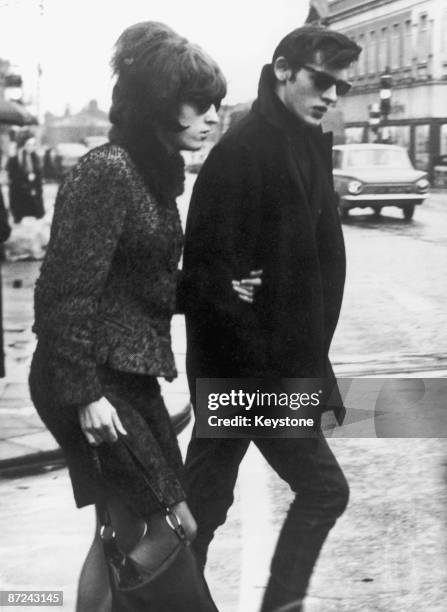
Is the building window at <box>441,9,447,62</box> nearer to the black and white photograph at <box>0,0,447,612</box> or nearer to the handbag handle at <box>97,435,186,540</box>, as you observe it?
the black and white photograph at <box>0,0,447,612</box>

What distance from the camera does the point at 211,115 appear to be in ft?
10.8

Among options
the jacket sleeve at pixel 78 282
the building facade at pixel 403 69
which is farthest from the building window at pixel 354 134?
the jacket sleeve at pixel 78 282

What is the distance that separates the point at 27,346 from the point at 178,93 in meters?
0.79

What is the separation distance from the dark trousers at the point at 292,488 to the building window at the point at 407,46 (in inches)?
36.2

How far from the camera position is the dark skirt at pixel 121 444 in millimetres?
3143

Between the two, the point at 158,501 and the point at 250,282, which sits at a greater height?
the point at 250,282

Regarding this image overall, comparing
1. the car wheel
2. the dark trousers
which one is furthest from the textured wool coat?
the car wheel

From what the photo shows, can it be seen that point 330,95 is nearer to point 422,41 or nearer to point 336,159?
point 336,159

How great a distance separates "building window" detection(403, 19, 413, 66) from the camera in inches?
139

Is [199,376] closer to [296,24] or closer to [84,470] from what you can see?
[84,470]

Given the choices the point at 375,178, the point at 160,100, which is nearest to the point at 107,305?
the point at 160,100

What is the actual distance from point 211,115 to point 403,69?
53 centimetres

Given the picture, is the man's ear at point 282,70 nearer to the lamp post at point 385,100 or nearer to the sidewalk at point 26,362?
→ the lamp post at point 385,100

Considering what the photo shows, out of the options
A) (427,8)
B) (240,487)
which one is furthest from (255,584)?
(427,8)
